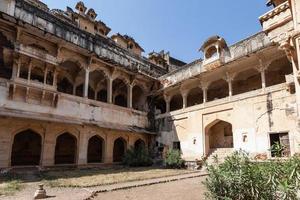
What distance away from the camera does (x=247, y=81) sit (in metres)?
16.8

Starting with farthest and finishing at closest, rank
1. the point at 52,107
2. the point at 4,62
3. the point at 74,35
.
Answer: the point at 74,35 → the point at 4,62 → the point at 52,107

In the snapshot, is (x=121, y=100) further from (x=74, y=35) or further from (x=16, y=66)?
(x=16, y=66)

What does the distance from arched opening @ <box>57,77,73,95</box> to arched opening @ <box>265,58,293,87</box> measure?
45.6 ft

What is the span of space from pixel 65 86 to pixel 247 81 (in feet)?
43.3

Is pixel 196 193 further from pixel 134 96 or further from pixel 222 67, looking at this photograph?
pixel 134 96

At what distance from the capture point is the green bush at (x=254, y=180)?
3.82 metres

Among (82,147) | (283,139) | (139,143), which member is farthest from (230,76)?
(82,147)

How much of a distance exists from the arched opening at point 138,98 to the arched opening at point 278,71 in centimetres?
943

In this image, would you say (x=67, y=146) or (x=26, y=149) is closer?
(x=26, y=149)

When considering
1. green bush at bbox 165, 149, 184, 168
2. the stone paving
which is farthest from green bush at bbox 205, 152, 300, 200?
green bush at bbox 165, 149, 184, 168

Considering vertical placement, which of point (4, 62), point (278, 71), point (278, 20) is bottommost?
point (4, 62)

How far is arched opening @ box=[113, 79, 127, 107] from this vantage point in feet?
64.8

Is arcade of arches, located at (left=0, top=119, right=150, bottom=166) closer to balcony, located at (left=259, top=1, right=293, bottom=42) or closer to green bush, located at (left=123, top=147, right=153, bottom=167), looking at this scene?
green bush, located at (left=123, top=147, right=153, bottom=167)

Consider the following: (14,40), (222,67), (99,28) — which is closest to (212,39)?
(222,67)
